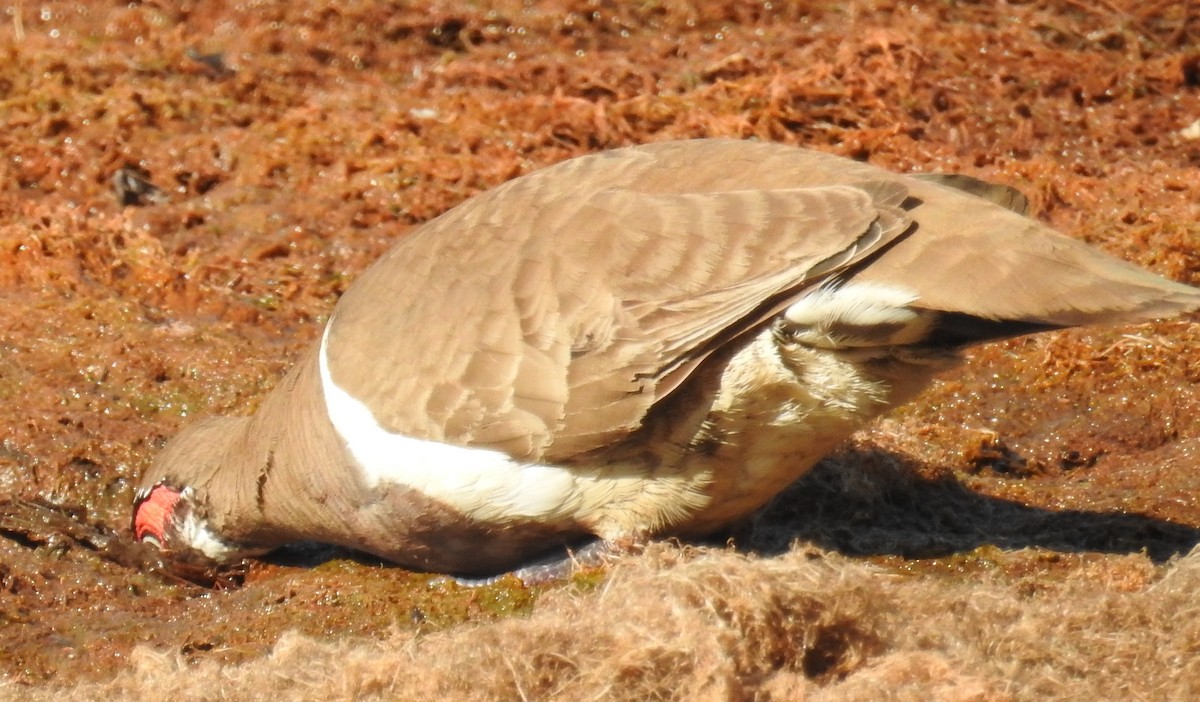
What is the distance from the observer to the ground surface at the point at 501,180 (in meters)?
3.76

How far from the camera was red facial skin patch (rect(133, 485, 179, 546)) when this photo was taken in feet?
18.6

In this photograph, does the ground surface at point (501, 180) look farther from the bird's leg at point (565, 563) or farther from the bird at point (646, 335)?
the bird at point (646, 335)

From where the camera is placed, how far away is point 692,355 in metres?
4.45

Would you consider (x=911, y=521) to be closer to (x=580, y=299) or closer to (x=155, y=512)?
(x=580, y=299)

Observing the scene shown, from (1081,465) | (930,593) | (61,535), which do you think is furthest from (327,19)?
(930,593)

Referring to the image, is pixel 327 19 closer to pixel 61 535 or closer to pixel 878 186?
pixel 61 535

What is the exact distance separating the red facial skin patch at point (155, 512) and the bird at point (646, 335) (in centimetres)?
62

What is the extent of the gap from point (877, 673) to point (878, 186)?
5.18ft

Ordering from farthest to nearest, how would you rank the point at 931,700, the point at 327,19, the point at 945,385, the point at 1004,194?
1. the point at 327,19
2. the point at 945,385
3. the point at 1004,194
4. the point at 931,700

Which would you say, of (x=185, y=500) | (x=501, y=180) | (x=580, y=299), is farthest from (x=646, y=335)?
(x=501, y=180)

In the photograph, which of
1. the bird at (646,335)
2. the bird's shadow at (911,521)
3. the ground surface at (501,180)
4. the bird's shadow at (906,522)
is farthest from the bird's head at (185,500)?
the bird's shadow at (911,521)

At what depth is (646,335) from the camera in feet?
14.8

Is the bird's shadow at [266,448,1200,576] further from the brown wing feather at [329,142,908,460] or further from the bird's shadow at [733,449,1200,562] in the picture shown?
the brown wing feather at [329,142,908,460]

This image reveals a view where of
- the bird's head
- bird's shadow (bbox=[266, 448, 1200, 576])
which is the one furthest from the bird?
the bird's head
